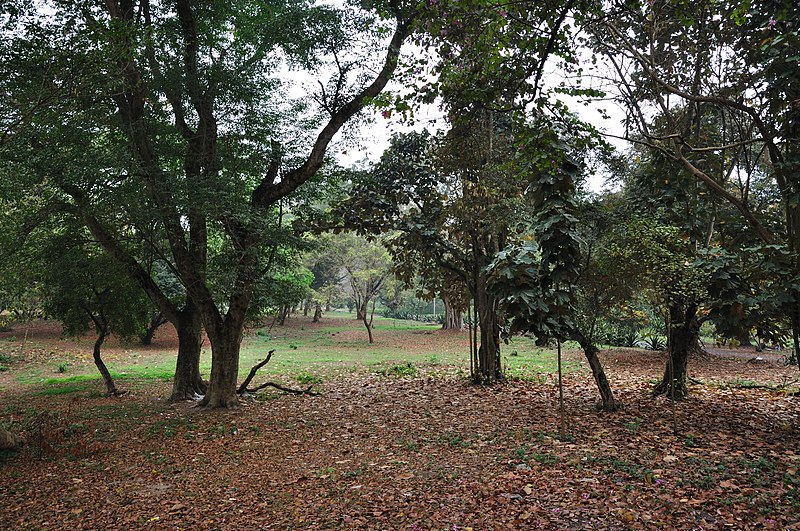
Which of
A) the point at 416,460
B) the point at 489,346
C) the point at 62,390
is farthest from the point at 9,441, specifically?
the point at 489,346

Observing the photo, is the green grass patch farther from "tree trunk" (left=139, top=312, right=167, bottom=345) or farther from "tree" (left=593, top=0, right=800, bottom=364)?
"tree" (left=593, top=0, right=800, bottom=364)

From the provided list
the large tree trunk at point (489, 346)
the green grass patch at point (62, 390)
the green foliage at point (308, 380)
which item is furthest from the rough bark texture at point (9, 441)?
the large tree trunk at point (489, 346)

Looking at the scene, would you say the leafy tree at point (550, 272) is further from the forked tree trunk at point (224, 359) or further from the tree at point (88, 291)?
the tree at point (88, 291)

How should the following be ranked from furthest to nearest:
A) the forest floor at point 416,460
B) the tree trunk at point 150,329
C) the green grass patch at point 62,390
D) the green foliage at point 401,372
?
1. the tree trunk at point 150,329
2. the green foliage at point 401,372
3. the green grass patch at point 62,390
4. the forest floor at point 416,460

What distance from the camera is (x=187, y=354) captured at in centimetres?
1123

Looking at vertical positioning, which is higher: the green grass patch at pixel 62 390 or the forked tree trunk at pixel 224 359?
the forked tree trunk at pixel 224 359

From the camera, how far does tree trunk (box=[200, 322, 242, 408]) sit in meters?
10.3

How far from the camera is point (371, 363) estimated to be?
18.7 metres

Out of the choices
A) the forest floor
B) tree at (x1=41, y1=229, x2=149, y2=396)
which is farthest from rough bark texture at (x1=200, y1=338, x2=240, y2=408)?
tree at (x1=41, y1=229, x2=149, y2=396)

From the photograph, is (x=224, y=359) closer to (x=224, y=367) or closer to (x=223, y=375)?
(x=224, y=367)

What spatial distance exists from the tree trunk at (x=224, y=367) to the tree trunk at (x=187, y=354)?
0.94 metres

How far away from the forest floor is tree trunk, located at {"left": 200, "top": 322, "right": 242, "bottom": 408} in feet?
1.67

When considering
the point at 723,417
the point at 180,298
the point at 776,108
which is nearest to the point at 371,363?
the point at 180,298

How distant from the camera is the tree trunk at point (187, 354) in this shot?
36.5 feet
